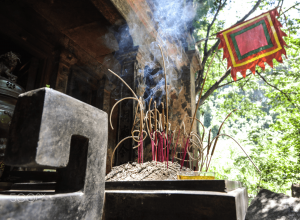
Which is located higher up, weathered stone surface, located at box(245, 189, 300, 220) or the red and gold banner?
the red and gold banner

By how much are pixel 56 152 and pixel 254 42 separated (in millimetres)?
6070

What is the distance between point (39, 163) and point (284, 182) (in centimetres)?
868

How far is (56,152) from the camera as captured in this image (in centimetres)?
89

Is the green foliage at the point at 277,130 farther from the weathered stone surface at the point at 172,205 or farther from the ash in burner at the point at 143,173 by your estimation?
the weathered stone surface at the point at 172,205

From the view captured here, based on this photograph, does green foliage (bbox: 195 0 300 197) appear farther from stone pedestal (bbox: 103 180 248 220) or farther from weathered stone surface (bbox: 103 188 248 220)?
weathered stone surface (bbox: 103 188 248 220)

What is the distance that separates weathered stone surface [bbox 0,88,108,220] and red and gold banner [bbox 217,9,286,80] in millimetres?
4981

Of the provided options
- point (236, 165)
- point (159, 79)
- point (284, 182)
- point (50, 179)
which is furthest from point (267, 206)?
point (236, 165)

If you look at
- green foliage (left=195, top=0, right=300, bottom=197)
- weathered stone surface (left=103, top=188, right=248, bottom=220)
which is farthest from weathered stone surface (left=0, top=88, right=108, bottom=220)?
green foliage (left=195, top=0, right=300, bottom=197)

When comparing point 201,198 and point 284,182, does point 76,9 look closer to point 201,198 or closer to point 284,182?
point 201,198

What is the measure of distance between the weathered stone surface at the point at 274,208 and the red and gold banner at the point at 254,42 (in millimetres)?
3595

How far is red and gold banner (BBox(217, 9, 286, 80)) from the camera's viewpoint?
5.30 metres

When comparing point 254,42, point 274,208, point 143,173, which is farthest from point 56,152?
point 254,42

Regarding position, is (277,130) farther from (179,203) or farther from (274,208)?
(179,203)

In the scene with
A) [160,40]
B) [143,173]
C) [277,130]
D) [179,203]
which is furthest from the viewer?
[277,130]
